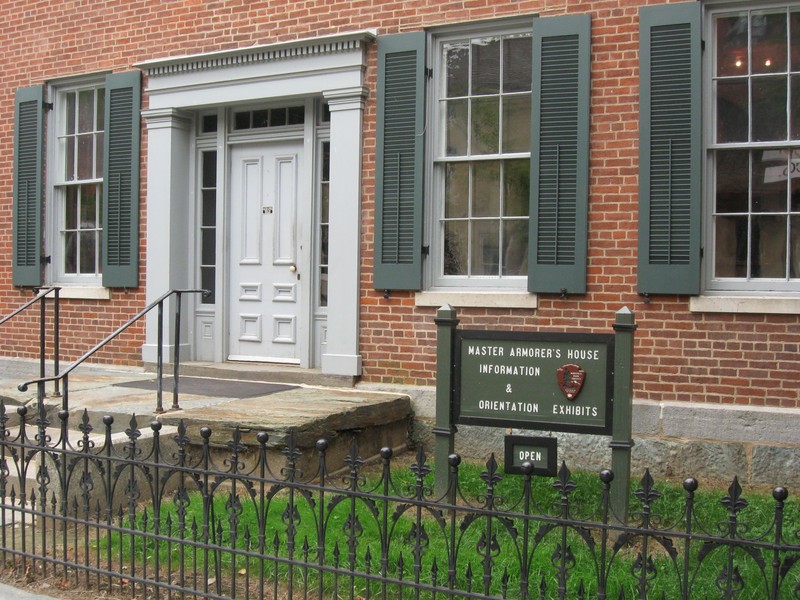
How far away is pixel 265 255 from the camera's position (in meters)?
9.11

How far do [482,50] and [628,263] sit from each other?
2.29 meters

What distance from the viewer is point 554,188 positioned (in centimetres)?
747

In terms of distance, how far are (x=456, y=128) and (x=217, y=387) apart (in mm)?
3182

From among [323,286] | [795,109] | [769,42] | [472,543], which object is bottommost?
[472,543]

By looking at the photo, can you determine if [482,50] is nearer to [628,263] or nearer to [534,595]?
[628,263]

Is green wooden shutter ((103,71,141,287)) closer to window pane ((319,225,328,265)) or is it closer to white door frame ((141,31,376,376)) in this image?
white door frame ((141,31,376,376))

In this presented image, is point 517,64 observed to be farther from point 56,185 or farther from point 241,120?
point 56,185

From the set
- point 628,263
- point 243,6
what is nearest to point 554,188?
point 628,263

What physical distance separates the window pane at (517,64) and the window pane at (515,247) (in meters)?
1.15

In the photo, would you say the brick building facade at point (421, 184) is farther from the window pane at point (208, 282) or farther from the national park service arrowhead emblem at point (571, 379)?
the national park service arrowhead emblem at point (571, 379)

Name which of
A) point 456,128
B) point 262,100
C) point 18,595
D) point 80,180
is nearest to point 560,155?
point 456,128

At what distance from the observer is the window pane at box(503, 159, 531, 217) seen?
7785 millimetres

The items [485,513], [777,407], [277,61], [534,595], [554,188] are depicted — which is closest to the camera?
[485,513]

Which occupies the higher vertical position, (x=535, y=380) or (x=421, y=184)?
(x=421, y=184)
